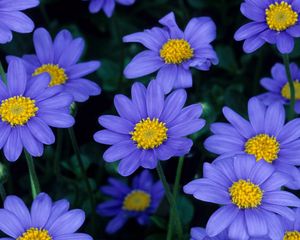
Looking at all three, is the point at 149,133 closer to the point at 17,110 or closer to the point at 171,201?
the point at 171,201

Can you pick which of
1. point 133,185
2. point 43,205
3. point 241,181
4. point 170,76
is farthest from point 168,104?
point 133,185

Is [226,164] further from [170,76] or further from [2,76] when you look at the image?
→ [2,76]

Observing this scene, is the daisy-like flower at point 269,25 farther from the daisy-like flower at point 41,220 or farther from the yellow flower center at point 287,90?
the daisy-like flower at point 41,220

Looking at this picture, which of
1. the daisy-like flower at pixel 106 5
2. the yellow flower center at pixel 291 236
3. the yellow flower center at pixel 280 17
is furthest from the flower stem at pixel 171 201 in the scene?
the daisy-like flower at pixel 106 5

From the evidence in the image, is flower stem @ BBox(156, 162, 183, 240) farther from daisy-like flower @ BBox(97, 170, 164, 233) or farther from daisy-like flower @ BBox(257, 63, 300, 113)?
daisy-like flower @ BBox(257, 63, 300, 113)

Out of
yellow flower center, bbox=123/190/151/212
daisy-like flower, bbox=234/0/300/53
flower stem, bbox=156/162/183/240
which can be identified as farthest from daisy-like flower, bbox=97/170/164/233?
daisy-like flower, bbox=234/0/300/53

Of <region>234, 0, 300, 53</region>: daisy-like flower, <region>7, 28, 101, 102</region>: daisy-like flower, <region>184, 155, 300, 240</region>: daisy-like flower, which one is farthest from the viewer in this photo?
<region>7, 28, 101, 102</region>: daisy-like flower
